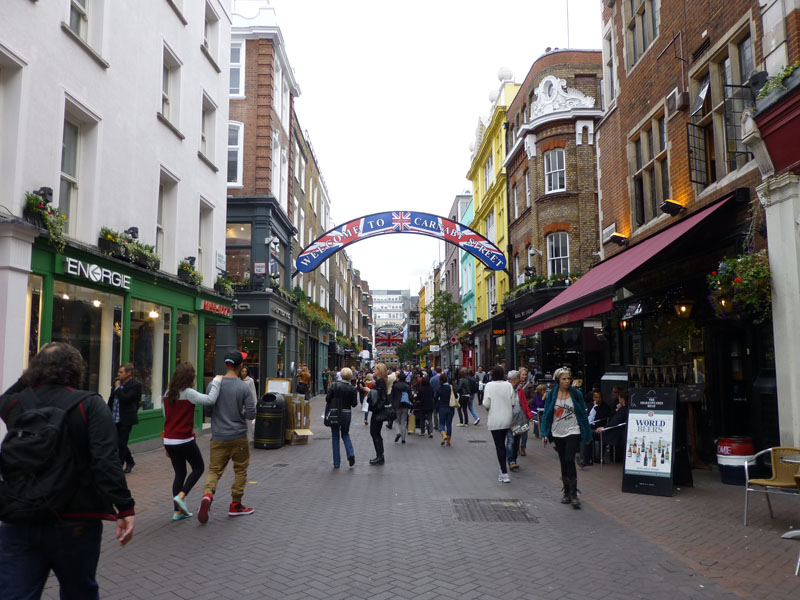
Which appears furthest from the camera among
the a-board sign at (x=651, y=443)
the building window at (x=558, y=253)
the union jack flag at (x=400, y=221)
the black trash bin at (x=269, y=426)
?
A: the building window at (x=558, y=253)

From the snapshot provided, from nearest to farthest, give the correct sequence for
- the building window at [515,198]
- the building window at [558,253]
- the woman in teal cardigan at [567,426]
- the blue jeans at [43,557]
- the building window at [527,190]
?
1. the blue jeans at [43,557]
2. the woman in teal cardigan at [567,426]
3. the building window at [558,253]
4. the building window at [527,190]
5. the building window at [515,198]

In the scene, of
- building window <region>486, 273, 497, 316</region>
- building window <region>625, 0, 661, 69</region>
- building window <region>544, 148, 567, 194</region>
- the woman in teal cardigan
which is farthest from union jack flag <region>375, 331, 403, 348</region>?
the woman in teal cardigan

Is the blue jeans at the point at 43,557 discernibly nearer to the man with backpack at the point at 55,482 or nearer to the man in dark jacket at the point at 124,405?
the man with backpack at the point at 55,482

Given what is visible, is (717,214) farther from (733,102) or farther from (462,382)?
(462,382)

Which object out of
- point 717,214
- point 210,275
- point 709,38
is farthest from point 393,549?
point 210,275

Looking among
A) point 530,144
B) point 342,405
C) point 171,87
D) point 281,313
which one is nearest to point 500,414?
point 342,405

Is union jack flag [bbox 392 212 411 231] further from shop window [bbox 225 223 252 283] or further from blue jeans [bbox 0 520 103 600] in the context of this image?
blue jeans [bbox 0 520 103 600]

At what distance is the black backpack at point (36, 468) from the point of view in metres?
3.01

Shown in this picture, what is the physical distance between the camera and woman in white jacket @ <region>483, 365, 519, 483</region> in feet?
31.1

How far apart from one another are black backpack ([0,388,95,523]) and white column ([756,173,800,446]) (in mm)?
8693

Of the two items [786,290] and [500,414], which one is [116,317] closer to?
[500,414]

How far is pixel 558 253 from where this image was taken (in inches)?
1053

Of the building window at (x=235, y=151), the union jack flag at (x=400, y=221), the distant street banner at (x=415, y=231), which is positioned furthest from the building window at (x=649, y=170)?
the building window at (x=235, y=151)

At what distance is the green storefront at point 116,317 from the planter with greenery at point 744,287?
9964 millimetres
